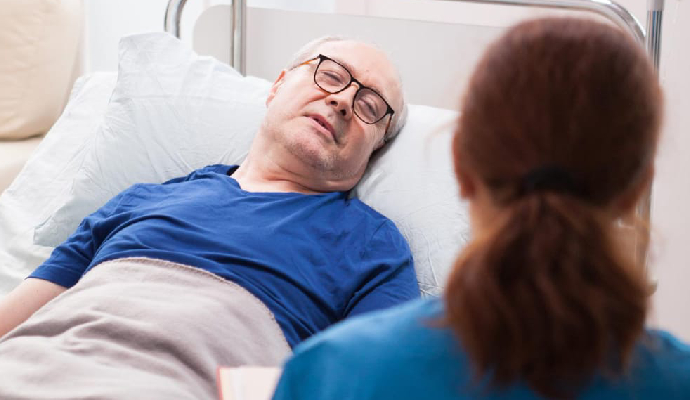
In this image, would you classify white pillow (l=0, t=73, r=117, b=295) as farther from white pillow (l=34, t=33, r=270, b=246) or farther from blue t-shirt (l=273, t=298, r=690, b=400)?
blue t-shirt (l=273, t=298, r=690, b=400)

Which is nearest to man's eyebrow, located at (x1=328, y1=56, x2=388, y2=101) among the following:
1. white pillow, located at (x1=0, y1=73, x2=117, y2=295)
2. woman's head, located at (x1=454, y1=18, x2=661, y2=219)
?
white pillow, located at (x1=0, y1=73, x2=117, y2=295)

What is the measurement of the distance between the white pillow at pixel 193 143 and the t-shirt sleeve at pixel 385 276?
10cm

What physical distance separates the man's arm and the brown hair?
3.51ft

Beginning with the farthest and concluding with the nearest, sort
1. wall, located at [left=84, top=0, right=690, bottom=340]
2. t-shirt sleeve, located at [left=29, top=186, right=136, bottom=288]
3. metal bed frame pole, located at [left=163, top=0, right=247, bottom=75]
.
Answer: metal bed frame pole, located at [left=163, top=0, right=247, bottom=75]
wall, located at [left=84, top=0, right=690, bottom=340]
t-shirt sleeve, located at [left=29, top=186, right=136, bottom=288]

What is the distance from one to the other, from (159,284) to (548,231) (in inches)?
34.5

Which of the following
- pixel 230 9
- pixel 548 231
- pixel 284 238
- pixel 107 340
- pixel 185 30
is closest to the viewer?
pixel 548 231

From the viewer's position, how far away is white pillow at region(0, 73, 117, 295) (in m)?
1.85

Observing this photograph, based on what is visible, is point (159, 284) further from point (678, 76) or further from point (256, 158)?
point (678, 76)

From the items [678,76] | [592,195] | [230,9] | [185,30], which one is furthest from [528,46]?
[185,30]

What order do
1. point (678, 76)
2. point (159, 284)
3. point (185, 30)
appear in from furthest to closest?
point (185, 30), point (678, 76), point (159, 284)

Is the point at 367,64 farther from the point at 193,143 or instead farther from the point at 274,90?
the point at 193,143

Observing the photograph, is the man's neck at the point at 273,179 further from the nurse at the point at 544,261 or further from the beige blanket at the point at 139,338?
the nurse at the point at 544,261

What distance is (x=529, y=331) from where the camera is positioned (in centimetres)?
63

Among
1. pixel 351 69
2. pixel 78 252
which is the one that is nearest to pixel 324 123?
pixel 351 69
